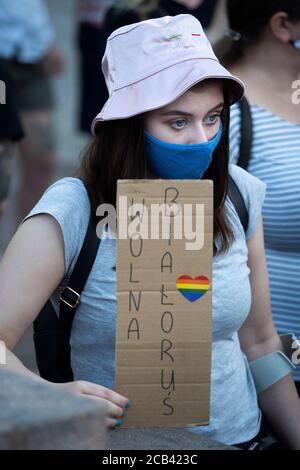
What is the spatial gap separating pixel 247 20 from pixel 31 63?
9.98 ft

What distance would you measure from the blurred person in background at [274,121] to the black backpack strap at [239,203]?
1.55ft

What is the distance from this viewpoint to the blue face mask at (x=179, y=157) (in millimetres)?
2570

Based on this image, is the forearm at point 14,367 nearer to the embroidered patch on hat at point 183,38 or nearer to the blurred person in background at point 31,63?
the embroidered patch on hat at point 183,38

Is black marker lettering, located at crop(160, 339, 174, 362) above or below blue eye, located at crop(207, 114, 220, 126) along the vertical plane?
below

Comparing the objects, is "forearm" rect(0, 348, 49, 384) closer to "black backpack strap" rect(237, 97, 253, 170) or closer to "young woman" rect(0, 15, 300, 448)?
"young woman" rect(0, 15, 300, 448)

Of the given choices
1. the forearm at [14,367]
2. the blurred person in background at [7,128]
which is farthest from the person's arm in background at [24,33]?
the forearm at [14,367]

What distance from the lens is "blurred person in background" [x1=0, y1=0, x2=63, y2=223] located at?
6.27m

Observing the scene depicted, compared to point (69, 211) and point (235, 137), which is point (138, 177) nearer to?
point (69, 211)

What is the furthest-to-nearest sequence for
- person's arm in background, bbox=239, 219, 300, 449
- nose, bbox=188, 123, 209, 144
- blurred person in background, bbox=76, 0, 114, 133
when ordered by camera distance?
blurred person in background, bbox=76, 0, 114, 133, person's arm in background, bbox=239, 219, 300, 449, nose, bbox=188, 123, 209, 144

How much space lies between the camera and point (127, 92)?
2600 millimetres

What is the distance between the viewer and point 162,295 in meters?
2.37

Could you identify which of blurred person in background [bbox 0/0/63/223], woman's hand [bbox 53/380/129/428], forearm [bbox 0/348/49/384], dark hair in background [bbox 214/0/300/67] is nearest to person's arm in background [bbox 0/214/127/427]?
forearm [bbox 0/348/49/384]

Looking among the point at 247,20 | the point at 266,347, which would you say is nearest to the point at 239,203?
the point at 266,347

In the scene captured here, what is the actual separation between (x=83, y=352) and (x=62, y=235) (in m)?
0.33
